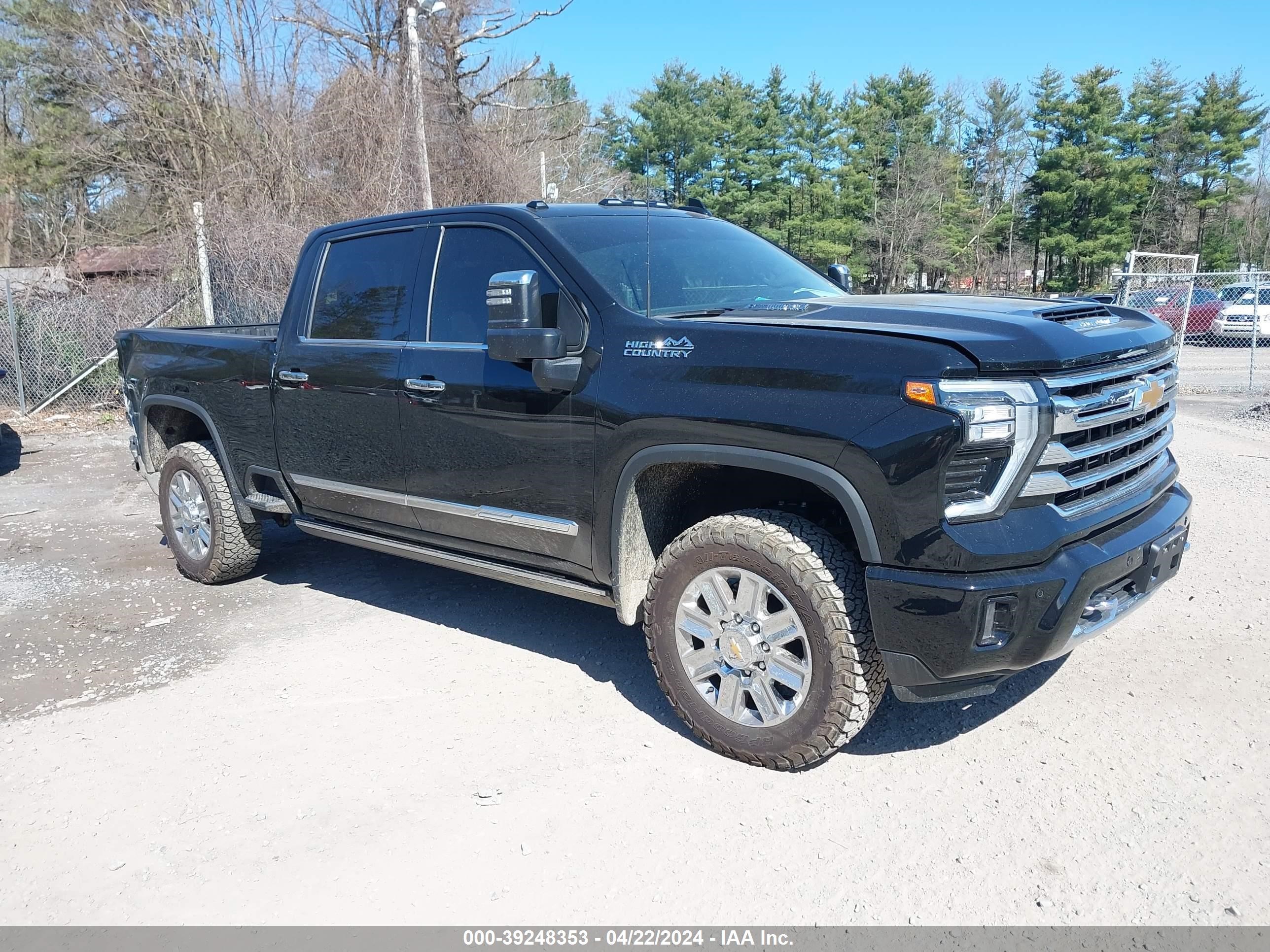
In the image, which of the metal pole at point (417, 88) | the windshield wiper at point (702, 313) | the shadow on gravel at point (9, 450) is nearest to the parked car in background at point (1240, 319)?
the metal pole at point (417, 88)

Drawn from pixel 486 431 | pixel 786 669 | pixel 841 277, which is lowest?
pixel 786 669

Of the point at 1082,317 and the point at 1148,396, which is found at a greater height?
the point at 1082,317

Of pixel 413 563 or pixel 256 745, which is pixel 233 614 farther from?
pixel 256 745

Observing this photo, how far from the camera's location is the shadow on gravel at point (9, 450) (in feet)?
31.5

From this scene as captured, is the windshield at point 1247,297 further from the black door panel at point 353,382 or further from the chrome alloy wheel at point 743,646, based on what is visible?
the chrome alloy wheel at point 743,646

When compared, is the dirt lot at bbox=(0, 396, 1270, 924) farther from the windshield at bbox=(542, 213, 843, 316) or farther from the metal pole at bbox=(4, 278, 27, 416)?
the metal pole at bbox=(4, 278, 27, 416)

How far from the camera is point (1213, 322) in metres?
20.4

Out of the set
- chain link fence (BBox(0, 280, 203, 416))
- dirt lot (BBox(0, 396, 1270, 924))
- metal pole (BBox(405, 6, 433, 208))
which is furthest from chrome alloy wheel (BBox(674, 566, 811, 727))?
metal pole (BBox(405, 6, 433, 208))

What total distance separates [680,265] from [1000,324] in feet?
4.96

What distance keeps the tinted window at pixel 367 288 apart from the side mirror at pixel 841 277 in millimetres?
2139

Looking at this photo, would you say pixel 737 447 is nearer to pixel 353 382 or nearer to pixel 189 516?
pixel 353 382

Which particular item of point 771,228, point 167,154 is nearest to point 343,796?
point 167,154

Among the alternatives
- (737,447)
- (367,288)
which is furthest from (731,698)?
(367,288)

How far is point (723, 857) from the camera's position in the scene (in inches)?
110
